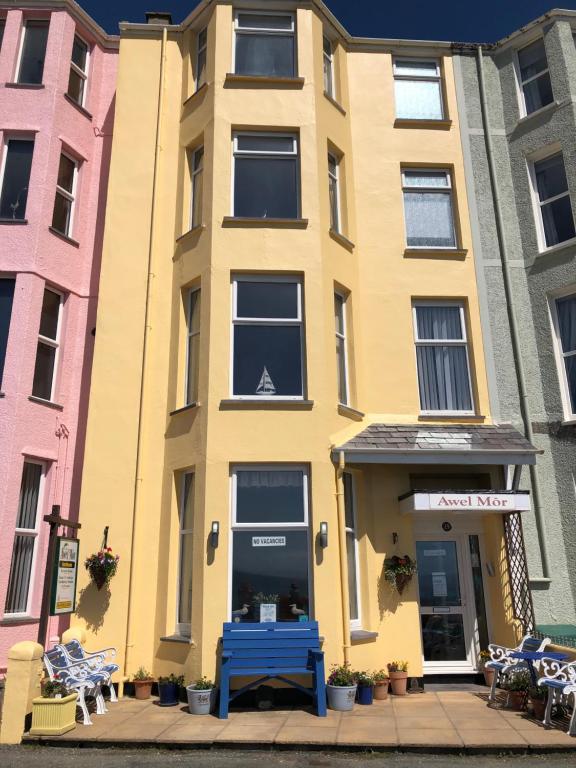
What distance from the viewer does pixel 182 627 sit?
33.2 ft

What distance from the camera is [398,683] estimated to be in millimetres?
10031

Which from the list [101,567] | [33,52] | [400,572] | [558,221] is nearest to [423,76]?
[558,221]

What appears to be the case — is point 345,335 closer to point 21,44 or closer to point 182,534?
point 182,534

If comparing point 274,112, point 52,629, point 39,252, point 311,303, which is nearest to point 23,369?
point 39,252

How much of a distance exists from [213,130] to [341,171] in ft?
9.17

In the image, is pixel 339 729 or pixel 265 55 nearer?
pixel 339 729

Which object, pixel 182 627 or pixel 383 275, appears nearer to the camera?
pixel 182 627

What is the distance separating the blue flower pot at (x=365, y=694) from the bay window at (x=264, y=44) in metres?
11.5

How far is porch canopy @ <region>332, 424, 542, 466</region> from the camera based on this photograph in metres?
10.5

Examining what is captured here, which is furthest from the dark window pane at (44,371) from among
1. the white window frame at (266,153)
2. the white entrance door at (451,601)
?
the white entrance door at (451,601)

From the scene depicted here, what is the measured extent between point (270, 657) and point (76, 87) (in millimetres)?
12478

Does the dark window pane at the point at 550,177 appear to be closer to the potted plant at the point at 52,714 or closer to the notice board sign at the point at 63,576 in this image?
the notice board sign at the point at 63,576

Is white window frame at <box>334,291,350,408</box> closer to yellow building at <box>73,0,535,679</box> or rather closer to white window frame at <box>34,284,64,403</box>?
yellow building at <box>73,0,535,679</box>

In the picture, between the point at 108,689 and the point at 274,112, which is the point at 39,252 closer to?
the point at 274,112
